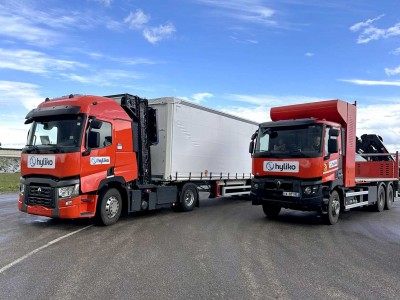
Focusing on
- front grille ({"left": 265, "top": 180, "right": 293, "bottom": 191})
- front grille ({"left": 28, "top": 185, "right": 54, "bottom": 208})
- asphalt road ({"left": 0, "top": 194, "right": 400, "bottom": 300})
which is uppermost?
front grille ({"left": 265, "top": 180, "right": 293, "bottom": 191})

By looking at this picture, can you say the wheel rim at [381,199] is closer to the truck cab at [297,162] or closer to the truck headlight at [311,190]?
the truck cab at [297,162]

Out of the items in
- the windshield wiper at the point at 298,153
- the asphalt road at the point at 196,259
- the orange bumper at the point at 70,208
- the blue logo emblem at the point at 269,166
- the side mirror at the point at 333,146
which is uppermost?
the side mirror at the point at 333,146

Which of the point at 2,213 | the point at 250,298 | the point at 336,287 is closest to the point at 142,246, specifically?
the point at 250,298

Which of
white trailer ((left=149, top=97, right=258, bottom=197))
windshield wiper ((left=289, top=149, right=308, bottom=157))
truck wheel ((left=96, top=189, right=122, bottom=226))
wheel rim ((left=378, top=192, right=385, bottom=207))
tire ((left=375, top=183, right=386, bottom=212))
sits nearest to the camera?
truck wheel ((left=96, top=189, right=122, bottom=226))

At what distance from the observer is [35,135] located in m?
9.43

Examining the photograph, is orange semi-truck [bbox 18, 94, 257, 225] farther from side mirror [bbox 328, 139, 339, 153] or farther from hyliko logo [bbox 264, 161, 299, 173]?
side mirror [bbox 328, 139, 339, 153]

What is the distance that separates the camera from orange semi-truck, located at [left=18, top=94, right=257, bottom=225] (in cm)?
880

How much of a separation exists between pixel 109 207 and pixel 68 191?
126 centimetres

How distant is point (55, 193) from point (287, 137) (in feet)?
20.0

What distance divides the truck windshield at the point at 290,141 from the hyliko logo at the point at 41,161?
5437 mm

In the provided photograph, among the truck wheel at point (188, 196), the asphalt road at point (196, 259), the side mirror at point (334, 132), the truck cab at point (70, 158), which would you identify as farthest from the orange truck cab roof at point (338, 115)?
the truck cab at point (70, 158)

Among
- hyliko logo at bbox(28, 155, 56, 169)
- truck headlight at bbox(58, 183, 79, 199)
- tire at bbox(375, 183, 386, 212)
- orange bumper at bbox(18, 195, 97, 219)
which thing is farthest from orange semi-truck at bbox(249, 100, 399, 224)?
hyliko logo at bbox(28, 155, 56, 169)

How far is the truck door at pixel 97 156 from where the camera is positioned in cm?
892

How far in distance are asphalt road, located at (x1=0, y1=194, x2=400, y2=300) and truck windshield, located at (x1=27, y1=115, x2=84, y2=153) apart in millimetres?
1940
